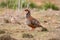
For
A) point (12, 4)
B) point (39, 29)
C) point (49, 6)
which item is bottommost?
point (49, 6)

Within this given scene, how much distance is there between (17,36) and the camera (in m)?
12.4

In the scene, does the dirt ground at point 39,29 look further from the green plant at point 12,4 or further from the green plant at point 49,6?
the green plant at point 49,6

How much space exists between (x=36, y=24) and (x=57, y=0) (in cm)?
1063

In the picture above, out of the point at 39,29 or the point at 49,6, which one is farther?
the point at 49,6

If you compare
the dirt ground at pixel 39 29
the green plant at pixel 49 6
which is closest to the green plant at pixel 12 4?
the dirt ground at pixel 39 29

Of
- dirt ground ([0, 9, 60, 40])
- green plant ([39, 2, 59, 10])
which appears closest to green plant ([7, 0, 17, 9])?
dirt ground ([0, 9, 60, 40])

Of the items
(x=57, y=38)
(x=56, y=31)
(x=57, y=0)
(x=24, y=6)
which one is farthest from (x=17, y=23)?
(x=57, y=0)

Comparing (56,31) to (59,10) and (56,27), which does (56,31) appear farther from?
(59,10)

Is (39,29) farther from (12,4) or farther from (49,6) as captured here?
(49,6)

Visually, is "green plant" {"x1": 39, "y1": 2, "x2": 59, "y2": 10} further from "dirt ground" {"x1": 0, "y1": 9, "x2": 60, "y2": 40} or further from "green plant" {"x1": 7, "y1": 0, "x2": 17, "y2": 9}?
"green plant" {"x1": 7, "y1": 0, "x2": 17, "y2": 9}

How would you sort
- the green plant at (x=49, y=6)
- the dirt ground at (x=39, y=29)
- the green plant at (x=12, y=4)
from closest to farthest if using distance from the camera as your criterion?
the dirt ground at (x=39, y=29) < the green plant at (x=12, y=4) < the green plant at (x=49, y=6)

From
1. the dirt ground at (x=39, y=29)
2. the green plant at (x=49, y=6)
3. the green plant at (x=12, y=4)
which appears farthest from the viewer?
the green plant at (x=49, y=6)

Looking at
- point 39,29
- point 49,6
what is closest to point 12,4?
point 49,6

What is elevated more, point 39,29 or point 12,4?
point 39,29
